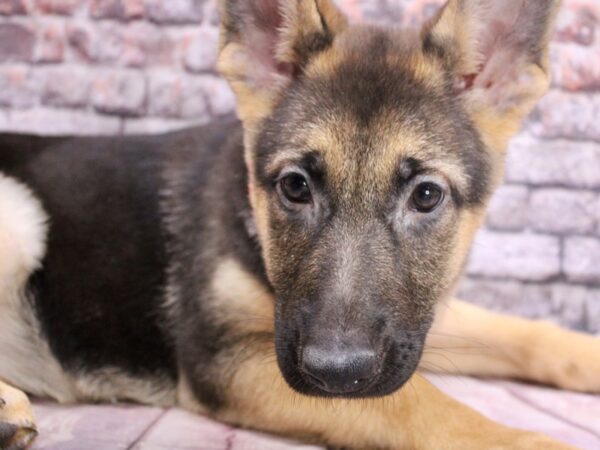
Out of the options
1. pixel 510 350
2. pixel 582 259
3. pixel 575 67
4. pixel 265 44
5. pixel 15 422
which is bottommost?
pixel 582 259

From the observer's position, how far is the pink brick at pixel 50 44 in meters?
4.11

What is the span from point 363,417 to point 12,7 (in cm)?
294

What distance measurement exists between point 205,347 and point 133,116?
6.17 feet

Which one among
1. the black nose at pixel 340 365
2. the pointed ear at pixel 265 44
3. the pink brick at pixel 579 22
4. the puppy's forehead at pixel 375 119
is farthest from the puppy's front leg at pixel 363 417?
the pink brick at pixel 579 22

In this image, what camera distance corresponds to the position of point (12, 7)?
4066 mm

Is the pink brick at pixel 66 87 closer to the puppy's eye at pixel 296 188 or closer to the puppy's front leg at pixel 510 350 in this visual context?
the puppy's eye at pixel 296 188

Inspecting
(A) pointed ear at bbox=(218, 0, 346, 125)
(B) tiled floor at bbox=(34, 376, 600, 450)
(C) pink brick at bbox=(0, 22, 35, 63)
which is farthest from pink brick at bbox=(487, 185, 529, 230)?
(C) pink brick at bbox=(0, 22, 35, 63)

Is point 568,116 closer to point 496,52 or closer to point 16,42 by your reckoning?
point 496,52

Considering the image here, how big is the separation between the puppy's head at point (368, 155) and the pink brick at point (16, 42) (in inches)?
72.7

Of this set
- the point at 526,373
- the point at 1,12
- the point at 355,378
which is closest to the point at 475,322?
the point at 526,373

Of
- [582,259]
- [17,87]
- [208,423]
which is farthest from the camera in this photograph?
[582,259]

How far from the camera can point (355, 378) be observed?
2037 mm

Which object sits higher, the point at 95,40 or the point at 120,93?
the point at 95,40

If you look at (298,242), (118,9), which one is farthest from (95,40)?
(298,242)
